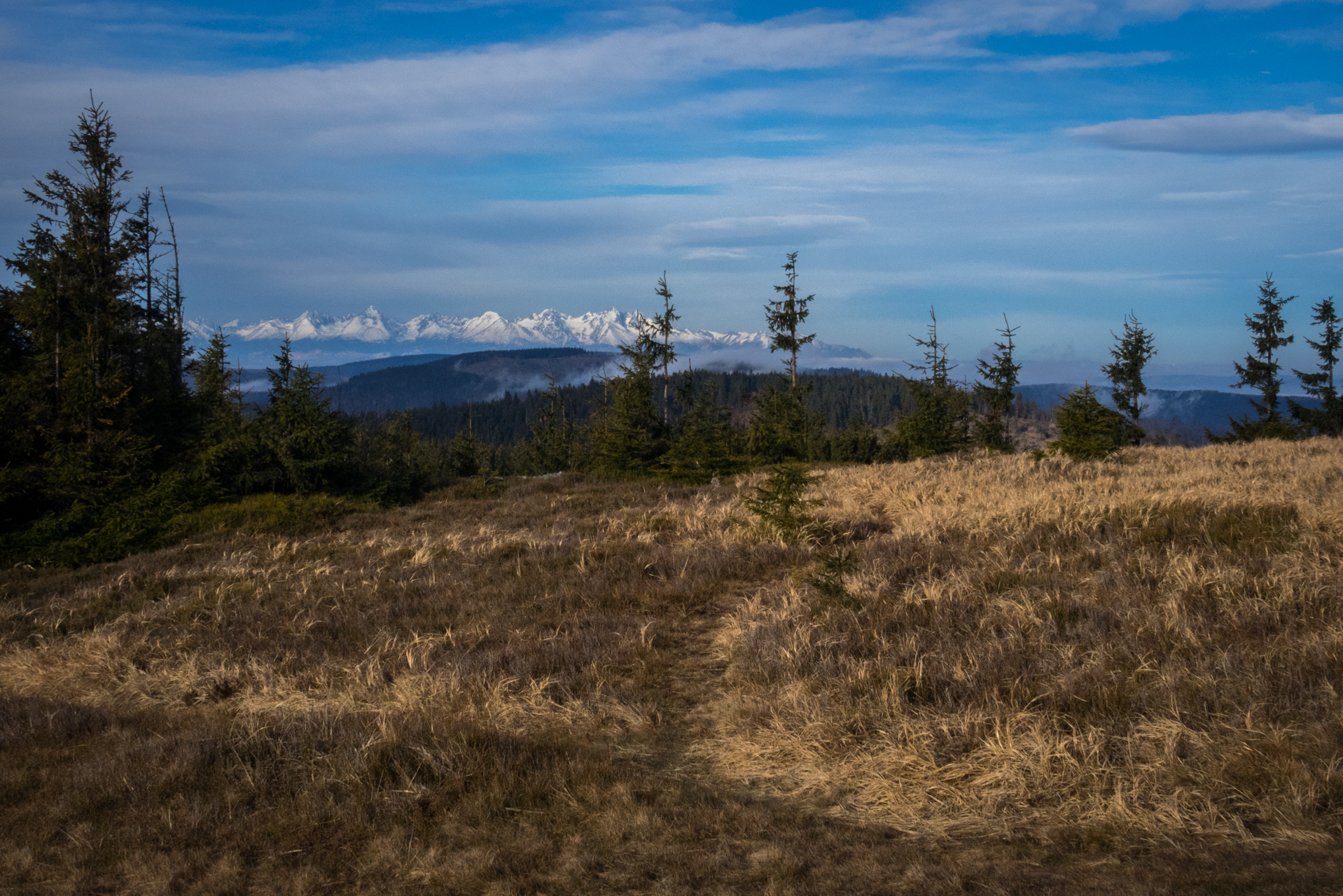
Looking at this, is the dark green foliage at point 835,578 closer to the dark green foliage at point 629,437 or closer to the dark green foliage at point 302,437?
the dark green foliage at point 302,437

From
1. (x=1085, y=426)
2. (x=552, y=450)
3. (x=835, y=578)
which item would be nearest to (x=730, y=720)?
(x=835, y=578)

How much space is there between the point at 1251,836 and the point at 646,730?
3918 mm

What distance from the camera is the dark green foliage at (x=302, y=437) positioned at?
2025 centimetres

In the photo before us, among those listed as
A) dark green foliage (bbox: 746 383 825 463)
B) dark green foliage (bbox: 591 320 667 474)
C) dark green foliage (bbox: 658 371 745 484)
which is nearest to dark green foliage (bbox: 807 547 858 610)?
dark green foliage (bbox: 658 371 745 484)

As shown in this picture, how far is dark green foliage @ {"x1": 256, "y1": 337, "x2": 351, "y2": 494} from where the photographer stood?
2025 cm

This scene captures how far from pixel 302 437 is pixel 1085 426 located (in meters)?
A: 21.4

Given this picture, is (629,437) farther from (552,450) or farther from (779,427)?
(552,450)

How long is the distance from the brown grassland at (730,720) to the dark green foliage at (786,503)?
2.47 feet

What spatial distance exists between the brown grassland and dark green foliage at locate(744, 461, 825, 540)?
0.75m

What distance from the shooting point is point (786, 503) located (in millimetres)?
12156

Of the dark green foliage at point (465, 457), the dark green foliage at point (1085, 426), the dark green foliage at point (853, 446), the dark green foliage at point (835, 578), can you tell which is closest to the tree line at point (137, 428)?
the dark green foliage at point (1085, 426)

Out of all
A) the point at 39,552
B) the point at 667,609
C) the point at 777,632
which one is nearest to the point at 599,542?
the point at 667,609

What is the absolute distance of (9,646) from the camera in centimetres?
891

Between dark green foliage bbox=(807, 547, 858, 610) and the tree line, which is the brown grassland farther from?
the tree line
